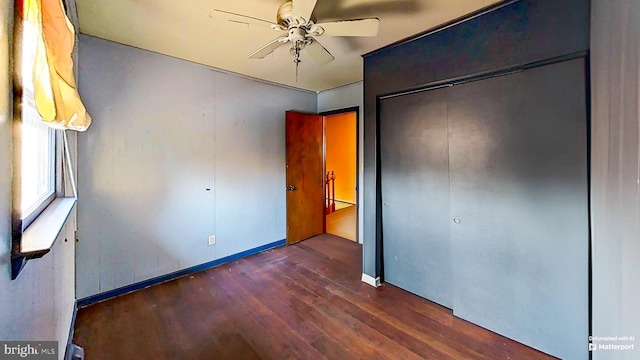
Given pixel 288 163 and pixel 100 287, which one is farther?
pixel 288 163

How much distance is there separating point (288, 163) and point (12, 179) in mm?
3206

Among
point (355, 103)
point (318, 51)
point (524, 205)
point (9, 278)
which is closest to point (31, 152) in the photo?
point (9, 278)

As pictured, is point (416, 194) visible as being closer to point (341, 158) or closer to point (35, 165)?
point (35, 165)

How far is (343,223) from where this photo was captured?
17.0ft

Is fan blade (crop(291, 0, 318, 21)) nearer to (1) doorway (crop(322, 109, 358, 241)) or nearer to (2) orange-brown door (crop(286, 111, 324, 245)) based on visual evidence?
(2) orange-brown door (crop(286, 111, 324, 245))

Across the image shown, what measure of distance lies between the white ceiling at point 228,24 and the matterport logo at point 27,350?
2112 millimetres

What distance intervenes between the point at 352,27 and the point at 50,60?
152 cm

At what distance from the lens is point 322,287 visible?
8.74 feet

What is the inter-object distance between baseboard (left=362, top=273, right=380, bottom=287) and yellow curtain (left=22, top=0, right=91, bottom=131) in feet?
8.73

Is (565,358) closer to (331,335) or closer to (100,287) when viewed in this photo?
(331,335)

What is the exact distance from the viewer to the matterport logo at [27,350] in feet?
2.29

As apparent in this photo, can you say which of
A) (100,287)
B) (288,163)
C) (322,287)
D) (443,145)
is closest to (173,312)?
(100,287)

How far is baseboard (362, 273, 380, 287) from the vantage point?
270 cm

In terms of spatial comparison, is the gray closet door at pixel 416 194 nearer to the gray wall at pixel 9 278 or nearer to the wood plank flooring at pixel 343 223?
the wood plank flooring at pixel 343 223
